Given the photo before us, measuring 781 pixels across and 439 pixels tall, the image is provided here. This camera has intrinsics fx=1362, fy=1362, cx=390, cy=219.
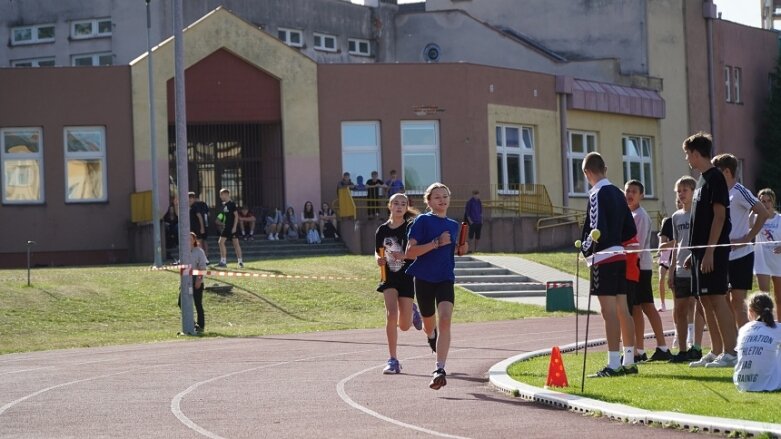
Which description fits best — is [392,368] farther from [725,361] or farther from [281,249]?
[281,249]

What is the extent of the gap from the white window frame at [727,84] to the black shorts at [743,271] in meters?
44.1

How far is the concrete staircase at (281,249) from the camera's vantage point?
125 feet

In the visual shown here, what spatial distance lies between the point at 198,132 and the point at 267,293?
43.1 ft

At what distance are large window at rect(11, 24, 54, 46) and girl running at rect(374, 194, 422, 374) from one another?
134 feet

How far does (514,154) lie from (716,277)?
32.7 meters

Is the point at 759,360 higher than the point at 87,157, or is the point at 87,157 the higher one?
the point at 87,157

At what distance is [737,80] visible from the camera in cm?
5750

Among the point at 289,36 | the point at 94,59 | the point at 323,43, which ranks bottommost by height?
the point at 94,59

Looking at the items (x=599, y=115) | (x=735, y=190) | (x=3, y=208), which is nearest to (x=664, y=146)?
(x=599, y=115)

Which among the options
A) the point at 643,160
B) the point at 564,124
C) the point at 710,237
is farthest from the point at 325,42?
the point at 710,237

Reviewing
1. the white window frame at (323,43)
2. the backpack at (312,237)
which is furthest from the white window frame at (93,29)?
the backpack at (312,237)

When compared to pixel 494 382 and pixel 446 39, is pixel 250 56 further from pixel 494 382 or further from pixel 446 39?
pixel 494 382

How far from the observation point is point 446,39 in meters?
54.1

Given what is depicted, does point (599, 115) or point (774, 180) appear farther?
point (774, 180)
